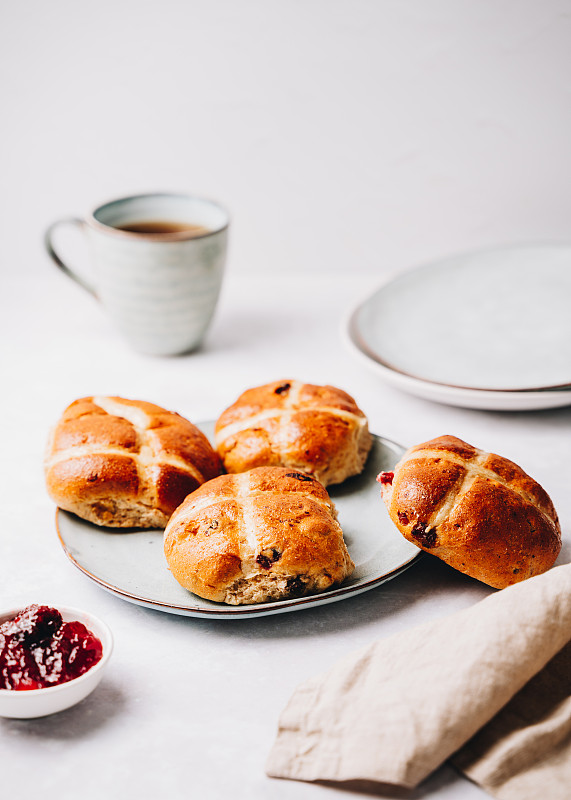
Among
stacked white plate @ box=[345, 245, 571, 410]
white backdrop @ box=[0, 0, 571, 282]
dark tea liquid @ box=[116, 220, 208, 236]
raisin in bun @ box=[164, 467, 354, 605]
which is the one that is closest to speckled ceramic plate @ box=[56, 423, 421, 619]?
raisin in bun @ box=[164, 467, 354, 605]

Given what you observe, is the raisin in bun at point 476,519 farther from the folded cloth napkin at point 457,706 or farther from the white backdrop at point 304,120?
the white backdrop at point 304,120

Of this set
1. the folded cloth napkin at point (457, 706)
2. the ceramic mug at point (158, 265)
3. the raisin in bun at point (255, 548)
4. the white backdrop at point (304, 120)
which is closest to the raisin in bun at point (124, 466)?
the raisin in bun at point (255, 548)

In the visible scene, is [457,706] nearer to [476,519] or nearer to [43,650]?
[476,519]

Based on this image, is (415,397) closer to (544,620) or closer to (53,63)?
(544,620)

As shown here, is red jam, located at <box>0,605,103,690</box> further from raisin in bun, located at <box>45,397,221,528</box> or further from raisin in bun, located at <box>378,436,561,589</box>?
raisin in bun, located at <box>378,436,561,589</box>

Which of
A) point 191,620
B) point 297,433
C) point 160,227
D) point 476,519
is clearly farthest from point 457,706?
point 160,227
